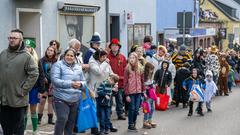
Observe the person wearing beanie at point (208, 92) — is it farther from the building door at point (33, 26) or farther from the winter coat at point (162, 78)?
the building door at point (33, 26)

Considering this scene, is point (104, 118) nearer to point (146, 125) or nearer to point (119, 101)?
point (146, 125)

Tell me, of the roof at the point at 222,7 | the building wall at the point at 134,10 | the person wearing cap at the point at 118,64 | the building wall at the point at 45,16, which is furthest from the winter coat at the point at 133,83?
the roof at the point at 222,7

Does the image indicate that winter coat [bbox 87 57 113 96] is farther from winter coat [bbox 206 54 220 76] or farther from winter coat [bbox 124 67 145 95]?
winter coat [bbox 206 54 220 76]

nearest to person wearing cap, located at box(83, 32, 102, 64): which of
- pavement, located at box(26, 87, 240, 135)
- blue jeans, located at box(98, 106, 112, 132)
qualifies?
blue jeans, located at box(98, 106, 112, 132)

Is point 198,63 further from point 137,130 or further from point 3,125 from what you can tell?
point 3,125

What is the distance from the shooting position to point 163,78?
1282 cm

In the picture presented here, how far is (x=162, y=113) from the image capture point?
1270cm

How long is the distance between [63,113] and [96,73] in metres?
1.66

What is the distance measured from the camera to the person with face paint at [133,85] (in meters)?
9.86

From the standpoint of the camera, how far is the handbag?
352 inches

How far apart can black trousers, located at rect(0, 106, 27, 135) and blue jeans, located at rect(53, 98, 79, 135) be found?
31.2 inches

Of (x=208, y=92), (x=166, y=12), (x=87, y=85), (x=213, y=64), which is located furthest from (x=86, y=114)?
(x=166, y=12)

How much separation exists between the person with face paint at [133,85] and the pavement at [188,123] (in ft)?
1.30

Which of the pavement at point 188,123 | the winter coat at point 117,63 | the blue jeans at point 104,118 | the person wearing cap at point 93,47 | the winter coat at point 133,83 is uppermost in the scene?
the person wearing cap at point 93,47
